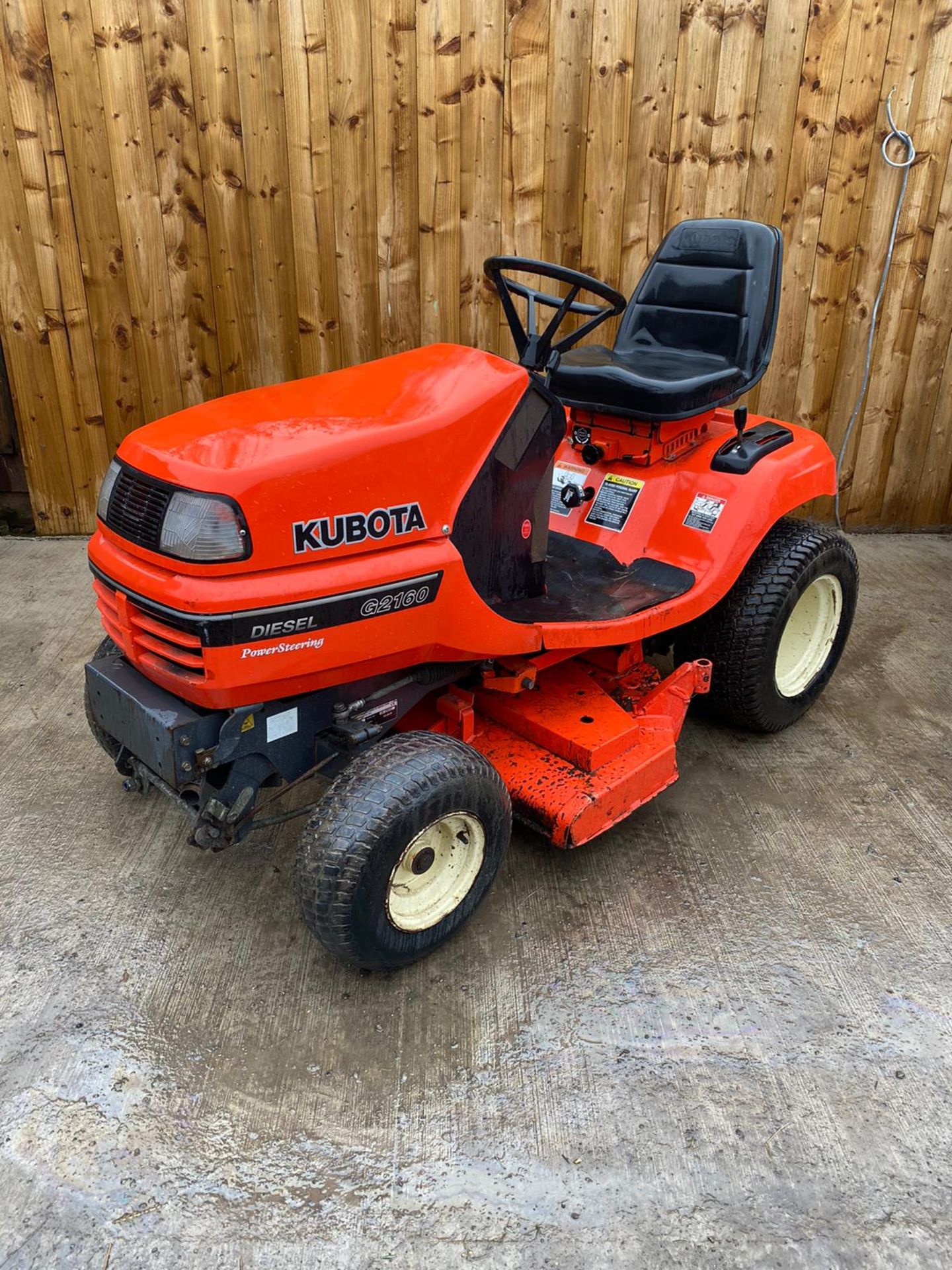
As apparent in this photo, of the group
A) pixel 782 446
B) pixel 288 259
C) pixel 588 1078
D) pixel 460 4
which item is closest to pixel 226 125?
pixel 288 259

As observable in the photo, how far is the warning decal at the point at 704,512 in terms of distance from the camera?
10.0ft

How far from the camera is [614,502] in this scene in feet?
10.6

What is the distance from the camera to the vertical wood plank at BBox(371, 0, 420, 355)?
13.6ft

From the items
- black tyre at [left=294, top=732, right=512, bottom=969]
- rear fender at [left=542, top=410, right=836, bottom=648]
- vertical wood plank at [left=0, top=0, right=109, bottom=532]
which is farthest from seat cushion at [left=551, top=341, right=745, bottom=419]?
vertical wood plank at [left=0, top=0, right=109, bottom=532]

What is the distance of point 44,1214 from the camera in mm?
1822

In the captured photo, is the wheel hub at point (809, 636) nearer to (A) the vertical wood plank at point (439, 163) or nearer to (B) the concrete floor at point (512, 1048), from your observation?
(B) the concrete floor at point (512, 1048)

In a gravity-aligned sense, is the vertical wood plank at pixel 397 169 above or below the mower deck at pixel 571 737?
above

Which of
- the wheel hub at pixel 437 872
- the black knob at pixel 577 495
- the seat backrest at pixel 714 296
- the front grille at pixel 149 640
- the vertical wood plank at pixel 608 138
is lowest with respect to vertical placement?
→ the wheel hub at pixel 437 872

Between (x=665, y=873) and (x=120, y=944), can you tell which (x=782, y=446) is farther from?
(x=120, y=944)

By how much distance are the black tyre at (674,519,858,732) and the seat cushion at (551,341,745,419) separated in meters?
0.54

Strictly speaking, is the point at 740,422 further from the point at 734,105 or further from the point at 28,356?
the point at 28,356

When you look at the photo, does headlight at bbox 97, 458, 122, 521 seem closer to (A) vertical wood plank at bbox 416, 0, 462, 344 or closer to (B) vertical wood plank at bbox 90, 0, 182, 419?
(B) vertical wood plank at bbox 90, 0, 182, 419

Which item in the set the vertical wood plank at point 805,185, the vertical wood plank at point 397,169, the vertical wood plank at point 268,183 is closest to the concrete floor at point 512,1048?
the vertical wood plank at point 268,183

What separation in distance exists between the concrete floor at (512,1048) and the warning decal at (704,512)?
80 centimetres
